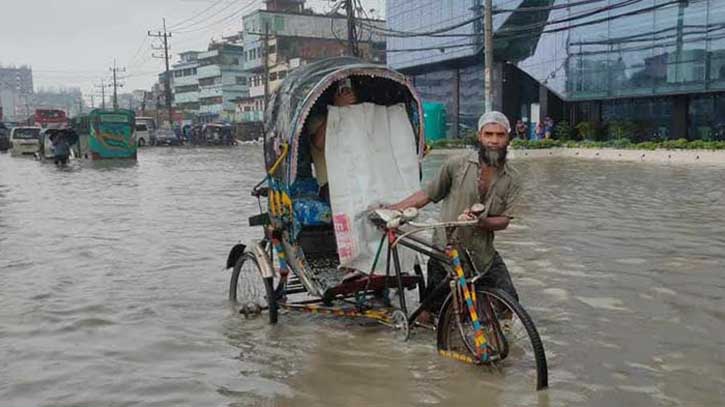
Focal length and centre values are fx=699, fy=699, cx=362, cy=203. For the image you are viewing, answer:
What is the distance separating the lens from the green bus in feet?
107

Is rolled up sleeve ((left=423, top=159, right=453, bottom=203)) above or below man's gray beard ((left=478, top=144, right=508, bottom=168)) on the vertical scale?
below

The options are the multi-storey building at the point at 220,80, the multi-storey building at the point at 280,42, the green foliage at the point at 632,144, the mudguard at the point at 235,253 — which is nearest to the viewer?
the mudguard at the point at 235,253

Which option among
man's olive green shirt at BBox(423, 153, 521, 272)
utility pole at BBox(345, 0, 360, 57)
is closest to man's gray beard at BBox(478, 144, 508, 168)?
man's olive green shirt at BBox(423, 153, 521, 272)

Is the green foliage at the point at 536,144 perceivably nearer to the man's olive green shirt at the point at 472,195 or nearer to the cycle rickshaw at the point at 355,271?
Result: the cycle rickshaw at the point at 355,271

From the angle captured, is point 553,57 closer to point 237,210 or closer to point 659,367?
point 237,210

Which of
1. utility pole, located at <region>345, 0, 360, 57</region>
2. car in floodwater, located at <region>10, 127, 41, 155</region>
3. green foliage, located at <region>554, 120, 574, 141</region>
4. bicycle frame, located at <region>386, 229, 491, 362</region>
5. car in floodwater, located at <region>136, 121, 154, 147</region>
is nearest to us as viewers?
bicycle frame, located at <region>386, 229, 491, 362</region>

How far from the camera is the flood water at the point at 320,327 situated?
14.3ft

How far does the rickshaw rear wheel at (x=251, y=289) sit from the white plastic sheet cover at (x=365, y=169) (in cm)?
83

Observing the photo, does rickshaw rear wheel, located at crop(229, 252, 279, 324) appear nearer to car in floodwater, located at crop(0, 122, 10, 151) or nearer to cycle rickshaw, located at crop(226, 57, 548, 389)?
cycle rickshaw, located at crop(226, 57, 548, 389)

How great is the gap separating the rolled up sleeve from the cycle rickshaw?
24cm

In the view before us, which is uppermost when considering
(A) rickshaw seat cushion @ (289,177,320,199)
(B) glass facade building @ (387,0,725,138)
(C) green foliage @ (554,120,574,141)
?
(B) glass facade building @ (387,0,725,138)

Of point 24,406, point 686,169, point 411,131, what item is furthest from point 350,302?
point 686,169

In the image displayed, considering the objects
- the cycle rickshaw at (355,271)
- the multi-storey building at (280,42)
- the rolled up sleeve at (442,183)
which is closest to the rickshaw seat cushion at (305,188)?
the cycle rickshaw at (355,271)

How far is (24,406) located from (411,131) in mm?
3392
